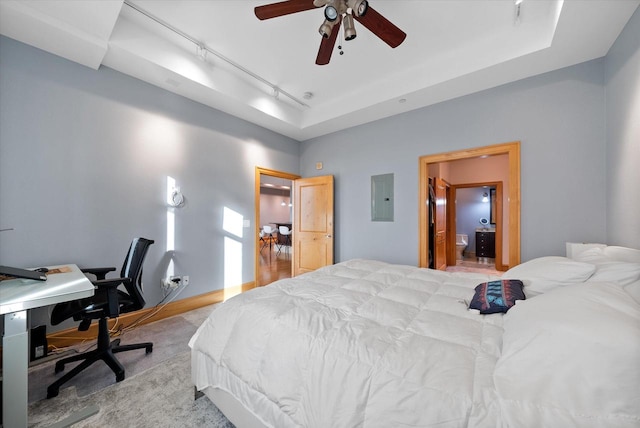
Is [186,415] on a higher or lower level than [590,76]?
lower

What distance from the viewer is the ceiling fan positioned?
1634 mm

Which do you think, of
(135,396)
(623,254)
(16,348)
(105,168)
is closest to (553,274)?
(623,254)

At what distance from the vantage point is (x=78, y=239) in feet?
7.84

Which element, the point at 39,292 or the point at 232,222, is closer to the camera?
the point at 39,292

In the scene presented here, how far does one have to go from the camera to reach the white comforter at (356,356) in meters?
0.82

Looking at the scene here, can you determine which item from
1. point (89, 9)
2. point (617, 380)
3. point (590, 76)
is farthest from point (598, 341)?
point (89, 9)

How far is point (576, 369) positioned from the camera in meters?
0.71

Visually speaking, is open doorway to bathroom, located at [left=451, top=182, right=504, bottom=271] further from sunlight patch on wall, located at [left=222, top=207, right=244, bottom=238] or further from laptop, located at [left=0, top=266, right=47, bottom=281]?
laptop, located at [left=0, top=266, right=47, bottom=281]

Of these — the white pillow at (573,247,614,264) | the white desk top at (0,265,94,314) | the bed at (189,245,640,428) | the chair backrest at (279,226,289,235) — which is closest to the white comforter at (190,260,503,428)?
the bed at (189,245,640,428)

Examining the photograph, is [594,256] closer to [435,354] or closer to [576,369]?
[576,369]

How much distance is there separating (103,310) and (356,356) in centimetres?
204

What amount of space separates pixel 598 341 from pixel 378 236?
125 inches

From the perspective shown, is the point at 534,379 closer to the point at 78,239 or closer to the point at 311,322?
the point at 311,322

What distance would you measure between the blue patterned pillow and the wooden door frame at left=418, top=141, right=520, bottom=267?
1680 millimetres
